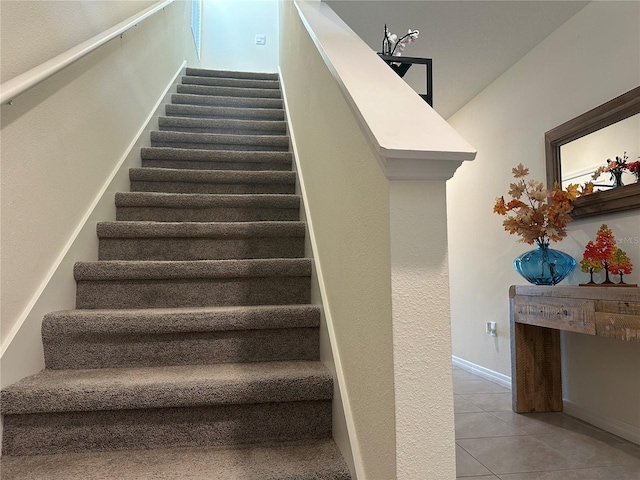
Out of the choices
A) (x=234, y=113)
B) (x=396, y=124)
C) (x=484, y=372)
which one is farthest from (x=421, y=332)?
(x=484, y=372)

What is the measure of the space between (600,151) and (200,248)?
220 centimetres

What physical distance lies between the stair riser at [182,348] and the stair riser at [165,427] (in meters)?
0.25

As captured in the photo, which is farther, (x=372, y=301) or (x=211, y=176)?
(x=211, y=176)

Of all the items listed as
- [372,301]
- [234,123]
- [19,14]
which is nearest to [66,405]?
[372,301]

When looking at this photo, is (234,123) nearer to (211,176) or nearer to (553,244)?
(211,176)

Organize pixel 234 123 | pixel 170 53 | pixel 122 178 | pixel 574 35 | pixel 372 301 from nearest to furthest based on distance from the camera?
pixel 372 301, pixel 122 178, pixel 574 35, pixel 234 123, pixel 170 53

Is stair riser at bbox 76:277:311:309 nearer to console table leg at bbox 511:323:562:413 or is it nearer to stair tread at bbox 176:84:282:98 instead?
console table leg at bbox 511:323:562:413

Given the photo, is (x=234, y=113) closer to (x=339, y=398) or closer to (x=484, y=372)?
(x=339, y=398)

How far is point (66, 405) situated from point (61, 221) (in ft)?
2.26

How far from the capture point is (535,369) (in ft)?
9.06

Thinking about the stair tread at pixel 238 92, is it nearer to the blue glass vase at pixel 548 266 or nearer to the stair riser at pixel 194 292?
the blue glass vase at pixel 548 266

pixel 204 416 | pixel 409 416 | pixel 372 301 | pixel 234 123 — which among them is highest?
pixel 234 123

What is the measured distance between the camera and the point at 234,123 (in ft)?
10.3

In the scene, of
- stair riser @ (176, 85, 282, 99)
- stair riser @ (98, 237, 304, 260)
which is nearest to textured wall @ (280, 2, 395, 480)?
stair riser @ (98, 237, 304, 260)
